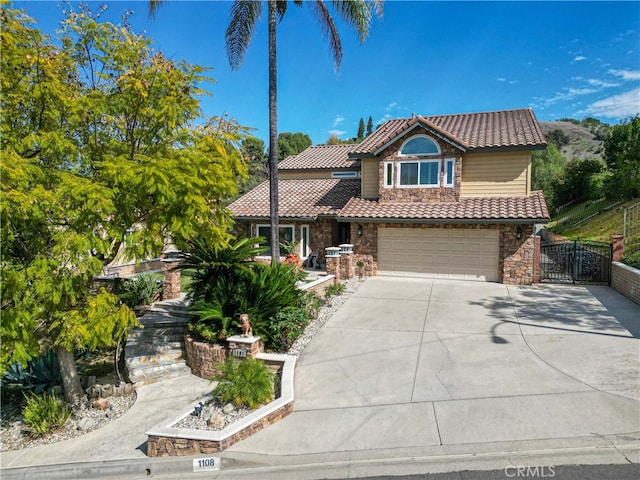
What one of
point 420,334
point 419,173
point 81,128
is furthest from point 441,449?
point 419,173

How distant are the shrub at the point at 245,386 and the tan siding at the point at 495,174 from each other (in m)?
12.6

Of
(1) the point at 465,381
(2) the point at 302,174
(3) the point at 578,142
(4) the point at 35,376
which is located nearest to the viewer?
(1) the point at 465,381

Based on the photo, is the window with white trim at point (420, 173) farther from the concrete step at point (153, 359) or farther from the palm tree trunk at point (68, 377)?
the palm tree trunk at point (68, 377)

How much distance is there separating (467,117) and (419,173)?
18.4ft

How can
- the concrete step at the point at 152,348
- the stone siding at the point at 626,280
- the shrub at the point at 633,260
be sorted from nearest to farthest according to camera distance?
the concrete step at the point at 152,348, the stone siding at the point at 626,280, the shrub at the point at 633,260

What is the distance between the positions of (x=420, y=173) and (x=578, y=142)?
109 m

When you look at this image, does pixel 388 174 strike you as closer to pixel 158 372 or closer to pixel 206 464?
pixel 158 372

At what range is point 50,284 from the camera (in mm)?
6598

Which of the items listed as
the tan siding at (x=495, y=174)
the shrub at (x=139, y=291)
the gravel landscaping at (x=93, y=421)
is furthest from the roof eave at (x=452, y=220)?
the gravel landscaping at (x=93, y=421)

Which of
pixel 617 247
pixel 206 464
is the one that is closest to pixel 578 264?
pixel 617 247

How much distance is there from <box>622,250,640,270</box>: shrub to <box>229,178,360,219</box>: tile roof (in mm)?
11054

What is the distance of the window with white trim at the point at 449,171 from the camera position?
16.6 meters

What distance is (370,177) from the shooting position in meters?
18.7

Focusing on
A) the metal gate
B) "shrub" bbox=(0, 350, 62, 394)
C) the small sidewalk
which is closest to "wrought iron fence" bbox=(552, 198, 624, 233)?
the metal gate
